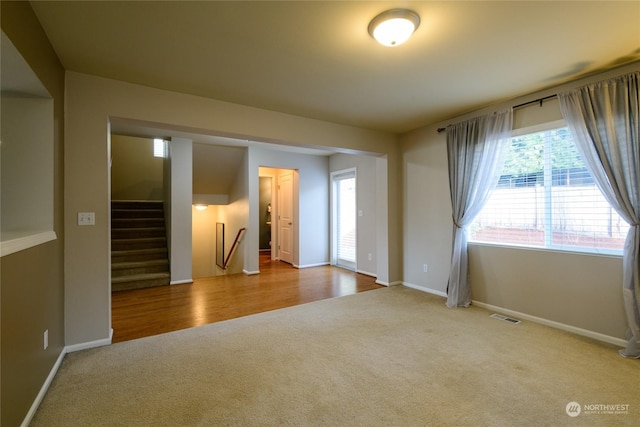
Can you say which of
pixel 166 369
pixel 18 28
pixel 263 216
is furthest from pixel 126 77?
pixel 263 216

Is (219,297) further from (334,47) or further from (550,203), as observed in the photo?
(550,203)

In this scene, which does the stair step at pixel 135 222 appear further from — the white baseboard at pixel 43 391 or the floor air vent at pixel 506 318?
the floor air vent at pixel 506 318

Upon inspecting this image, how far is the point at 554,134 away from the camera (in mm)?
3025

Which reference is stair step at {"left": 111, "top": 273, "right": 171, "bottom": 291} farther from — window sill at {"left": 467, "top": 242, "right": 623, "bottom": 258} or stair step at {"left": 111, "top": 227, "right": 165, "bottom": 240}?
window sill at {"left": 467, "top": 242, "right": 623, "bottom": 258}

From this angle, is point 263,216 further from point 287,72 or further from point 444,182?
point 287,72

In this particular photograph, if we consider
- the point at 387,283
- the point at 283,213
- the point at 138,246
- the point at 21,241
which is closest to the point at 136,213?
the point at 138,246

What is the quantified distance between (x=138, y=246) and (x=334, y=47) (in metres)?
5.16

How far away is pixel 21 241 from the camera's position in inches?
64.3

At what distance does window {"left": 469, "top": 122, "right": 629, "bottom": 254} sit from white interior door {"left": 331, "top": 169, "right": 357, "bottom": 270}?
2.84 metres

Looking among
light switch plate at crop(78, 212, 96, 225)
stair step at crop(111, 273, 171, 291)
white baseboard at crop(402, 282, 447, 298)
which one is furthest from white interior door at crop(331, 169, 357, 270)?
light switch plate at crop(78, 212, 96, 225)

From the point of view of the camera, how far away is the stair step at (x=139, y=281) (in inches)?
179

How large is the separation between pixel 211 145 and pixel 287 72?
3.32 metres

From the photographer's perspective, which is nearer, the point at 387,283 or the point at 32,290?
the point at 32,290

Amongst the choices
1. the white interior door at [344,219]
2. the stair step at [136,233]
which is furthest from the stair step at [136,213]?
the white interior door at [344,219]
